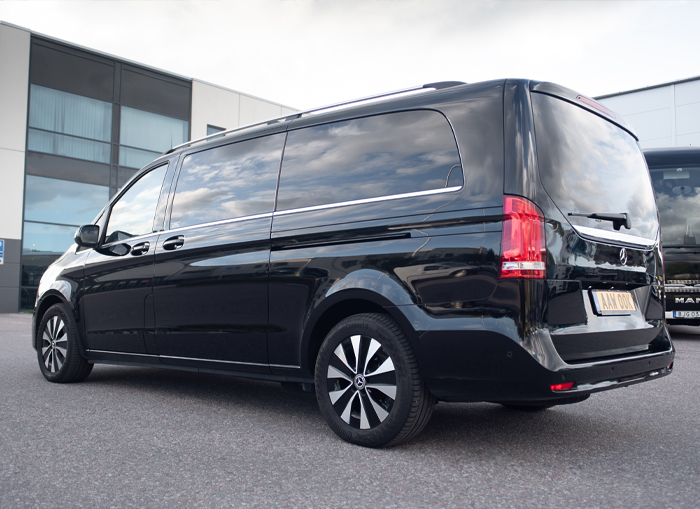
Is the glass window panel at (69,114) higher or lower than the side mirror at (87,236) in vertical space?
higher

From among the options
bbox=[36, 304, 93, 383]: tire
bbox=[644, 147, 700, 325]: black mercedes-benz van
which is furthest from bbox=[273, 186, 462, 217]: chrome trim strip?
bbox=[644, 147, 700, 325]: black mercedes-benz van

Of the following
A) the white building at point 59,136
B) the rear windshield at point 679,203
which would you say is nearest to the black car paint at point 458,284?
the rear windshield at point 679,203

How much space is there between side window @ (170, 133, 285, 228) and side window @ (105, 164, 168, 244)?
0.32 meters

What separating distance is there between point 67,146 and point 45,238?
2.98 m

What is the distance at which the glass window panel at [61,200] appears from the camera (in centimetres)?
1864

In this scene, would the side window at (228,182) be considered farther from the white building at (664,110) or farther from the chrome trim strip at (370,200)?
the white building at (664,110)

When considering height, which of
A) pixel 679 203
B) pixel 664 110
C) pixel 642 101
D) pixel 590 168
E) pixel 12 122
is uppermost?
pixel 642 101

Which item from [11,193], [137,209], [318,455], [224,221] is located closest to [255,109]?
[11,193]

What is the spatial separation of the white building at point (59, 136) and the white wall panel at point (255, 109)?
3.08 meters

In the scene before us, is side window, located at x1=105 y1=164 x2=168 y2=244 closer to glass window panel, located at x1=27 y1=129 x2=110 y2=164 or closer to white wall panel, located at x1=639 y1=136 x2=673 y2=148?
glass window panel, located at x1=27 y1=129 x2=110 y2=164

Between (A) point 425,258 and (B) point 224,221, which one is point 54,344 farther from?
(A) point 425,258

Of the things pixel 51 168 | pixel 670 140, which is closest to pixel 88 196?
pixel 51 168

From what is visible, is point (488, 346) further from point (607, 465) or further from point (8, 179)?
point (8, 179)

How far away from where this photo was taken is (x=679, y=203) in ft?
30.9
